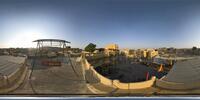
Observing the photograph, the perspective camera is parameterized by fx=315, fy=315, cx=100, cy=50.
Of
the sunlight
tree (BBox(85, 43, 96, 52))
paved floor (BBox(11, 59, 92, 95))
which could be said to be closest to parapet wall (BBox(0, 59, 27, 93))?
paved floor (BBox(11, 59, 92, 95))

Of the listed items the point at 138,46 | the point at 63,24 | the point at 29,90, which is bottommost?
the point at 29,90

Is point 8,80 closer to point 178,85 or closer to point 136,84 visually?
point 136,84

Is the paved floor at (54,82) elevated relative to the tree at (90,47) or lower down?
lower down

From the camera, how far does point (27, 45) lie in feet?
15.1

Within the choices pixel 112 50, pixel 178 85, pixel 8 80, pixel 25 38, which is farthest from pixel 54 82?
pixel 178 85

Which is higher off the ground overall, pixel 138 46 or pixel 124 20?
pixel 124 20

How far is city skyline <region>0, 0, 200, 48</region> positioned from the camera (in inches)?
182

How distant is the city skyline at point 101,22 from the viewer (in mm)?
4617

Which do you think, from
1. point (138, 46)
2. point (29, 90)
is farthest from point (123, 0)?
point (29, 90)

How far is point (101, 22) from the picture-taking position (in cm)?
472

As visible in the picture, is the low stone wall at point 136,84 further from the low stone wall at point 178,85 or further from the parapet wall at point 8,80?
the parapet wall at point 8,80

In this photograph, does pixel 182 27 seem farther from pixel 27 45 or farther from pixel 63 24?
pixel 27 45

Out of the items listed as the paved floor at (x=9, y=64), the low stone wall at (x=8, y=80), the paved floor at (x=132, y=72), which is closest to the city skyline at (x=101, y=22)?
the paved floor at (x=9, y=64)

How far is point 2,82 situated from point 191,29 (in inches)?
112
